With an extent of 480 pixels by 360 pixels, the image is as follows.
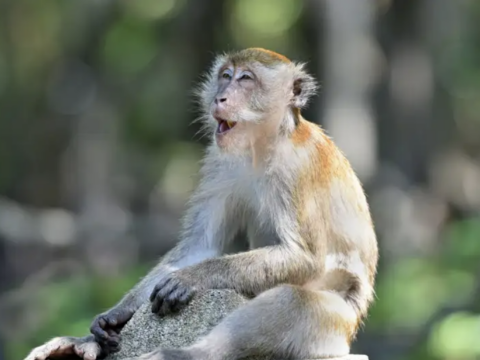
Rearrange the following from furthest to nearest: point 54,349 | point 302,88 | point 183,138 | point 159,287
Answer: point 183,138, point 302,88, point 54,349, point 159,287

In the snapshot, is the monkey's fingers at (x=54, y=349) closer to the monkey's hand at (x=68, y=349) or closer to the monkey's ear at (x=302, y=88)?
the monkey's hand at (x=68, y=349)

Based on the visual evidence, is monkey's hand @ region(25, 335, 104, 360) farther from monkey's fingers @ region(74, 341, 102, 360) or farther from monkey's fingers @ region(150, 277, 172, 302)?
monkey's fingers @ region(150, 277, 172, 302)

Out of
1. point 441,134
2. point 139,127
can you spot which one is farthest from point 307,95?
point 139,127

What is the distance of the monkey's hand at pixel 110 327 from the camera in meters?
6.38

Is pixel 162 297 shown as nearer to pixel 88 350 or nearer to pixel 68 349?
pixel 88 350

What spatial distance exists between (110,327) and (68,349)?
0.31 metres

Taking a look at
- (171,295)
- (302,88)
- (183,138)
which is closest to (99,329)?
(171,295)

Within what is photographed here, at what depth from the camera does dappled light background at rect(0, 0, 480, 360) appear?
1716cm

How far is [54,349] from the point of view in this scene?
6.48 metres

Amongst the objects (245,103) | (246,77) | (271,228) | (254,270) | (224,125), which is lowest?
(254,270)

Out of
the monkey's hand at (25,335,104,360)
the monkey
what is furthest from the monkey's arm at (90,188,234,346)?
the monkey's hand at (25,335,104,360)

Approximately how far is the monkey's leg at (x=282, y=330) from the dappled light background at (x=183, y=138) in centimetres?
195

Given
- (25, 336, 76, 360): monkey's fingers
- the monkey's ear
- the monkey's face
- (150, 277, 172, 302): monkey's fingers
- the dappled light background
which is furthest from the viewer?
the dappled light background

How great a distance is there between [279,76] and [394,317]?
9.85m
